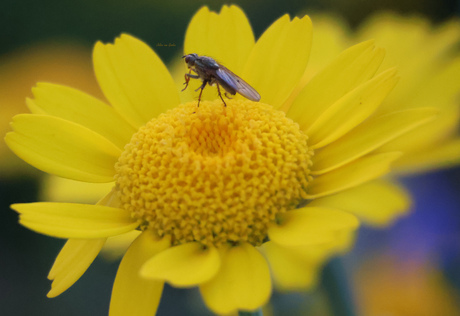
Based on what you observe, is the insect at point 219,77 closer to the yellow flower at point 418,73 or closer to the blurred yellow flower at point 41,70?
the yellow flower at point 418,73

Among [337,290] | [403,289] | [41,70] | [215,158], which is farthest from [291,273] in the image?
[41,70]

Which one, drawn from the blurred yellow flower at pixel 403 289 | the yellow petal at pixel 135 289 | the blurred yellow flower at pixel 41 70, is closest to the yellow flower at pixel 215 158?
the yellow petal at pixel 135 289

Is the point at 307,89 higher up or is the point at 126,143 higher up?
the point at 307,89

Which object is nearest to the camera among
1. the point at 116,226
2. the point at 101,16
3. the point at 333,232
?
the point at 333,232

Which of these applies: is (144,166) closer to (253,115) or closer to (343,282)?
(253,115)

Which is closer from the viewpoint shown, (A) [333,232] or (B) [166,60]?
(A) [333,232]

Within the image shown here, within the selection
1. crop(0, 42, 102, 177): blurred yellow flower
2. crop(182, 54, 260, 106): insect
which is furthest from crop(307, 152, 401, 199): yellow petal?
crop(0, 42, 102, 177): blurred yellow flower

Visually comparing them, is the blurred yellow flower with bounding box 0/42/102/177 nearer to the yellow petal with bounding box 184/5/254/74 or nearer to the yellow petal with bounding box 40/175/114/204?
the yellow petal with bounding box 40/175/114/204

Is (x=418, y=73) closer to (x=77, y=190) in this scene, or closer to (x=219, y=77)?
(x=219, y=77)

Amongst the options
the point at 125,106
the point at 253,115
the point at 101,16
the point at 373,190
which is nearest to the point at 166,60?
the point at 101,16
